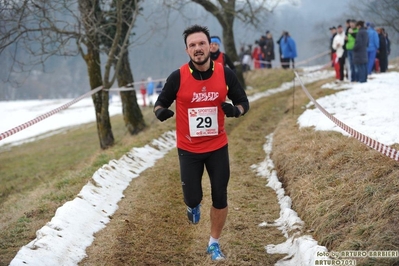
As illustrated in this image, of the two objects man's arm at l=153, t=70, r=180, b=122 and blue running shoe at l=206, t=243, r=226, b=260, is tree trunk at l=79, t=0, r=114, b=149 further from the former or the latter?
blue running shoe at l=206, t=243, r=226, b=260

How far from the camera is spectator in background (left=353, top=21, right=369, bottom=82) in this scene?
1427 centimetres

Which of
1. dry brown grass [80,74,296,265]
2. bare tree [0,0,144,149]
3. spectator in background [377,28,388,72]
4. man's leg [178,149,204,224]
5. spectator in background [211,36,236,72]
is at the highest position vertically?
bare tree [0,0,144,149]

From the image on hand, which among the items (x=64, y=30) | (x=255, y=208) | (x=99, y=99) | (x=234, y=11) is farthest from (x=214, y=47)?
(x=234, y=11)

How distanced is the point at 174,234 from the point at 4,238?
2024mm

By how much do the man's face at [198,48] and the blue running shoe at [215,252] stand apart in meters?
1.97

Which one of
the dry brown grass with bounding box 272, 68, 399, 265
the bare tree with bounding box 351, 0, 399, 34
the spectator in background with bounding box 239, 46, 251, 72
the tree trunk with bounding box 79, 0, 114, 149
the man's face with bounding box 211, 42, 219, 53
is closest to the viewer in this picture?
the dry brown grass with bounding box 272, 68, 399, 265

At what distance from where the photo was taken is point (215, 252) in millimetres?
5062

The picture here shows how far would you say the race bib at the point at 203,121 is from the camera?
4.83 m

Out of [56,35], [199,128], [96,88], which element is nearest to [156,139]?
[96,88]

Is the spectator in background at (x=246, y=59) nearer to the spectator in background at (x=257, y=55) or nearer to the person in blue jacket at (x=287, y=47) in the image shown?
the spectator in background at (x=257, y=55)

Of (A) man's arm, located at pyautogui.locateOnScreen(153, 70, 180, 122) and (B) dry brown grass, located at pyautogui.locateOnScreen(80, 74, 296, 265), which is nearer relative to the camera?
(A) man's arm, located at pyautogui.locateOnScreen(153, 70, 180, 122)

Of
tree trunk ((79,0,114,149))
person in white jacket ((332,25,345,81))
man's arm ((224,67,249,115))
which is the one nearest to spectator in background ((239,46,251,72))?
person in white jacket ((332,25,345,81))

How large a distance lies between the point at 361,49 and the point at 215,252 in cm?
1119

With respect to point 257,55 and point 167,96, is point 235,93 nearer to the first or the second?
point 167,96
